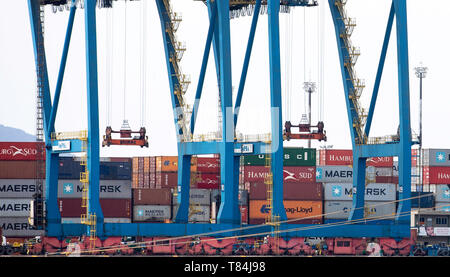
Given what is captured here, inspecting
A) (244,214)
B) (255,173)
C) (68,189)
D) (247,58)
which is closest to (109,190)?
(68,189)

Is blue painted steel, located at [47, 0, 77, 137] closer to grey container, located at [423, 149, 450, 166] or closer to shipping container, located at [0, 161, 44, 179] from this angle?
shipping container, located at [0, 161, 44, 179]

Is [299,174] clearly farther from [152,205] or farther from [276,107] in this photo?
[276,107]

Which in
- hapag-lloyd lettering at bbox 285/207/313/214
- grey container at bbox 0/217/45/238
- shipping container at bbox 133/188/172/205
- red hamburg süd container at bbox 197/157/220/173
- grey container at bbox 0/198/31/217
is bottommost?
grey container at bbox 0/217/45/238

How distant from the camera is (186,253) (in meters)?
49.7

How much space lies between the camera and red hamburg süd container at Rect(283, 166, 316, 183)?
66.4 meters

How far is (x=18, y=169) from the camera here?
188 feet

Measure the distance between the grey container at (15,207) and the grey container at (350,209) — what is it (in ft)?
55.8

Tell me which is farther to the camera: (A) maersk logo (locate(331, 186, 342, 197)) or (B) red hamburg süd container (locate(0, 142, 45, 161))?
(A) maersk logo (locate(331, 186, 342, 197))

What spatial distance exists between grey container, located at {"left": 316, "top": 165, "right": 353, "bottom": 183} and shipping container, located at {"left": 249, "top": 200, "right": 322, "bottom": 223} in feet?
22.9

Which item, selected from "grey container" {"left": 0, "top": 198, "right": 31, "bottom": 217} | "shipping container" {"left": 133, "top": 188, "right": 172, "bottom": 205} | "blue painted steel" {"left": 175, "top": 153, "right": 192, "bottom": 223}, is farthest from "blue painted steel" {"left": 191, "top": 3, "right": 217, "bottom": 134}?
"grey container" {"left": 0, "top": 198, "right": 31, "bottom": 217}

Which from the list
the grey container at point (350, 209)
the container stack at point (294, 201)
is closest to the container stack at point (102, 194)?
the container stack at point (294, 201)
